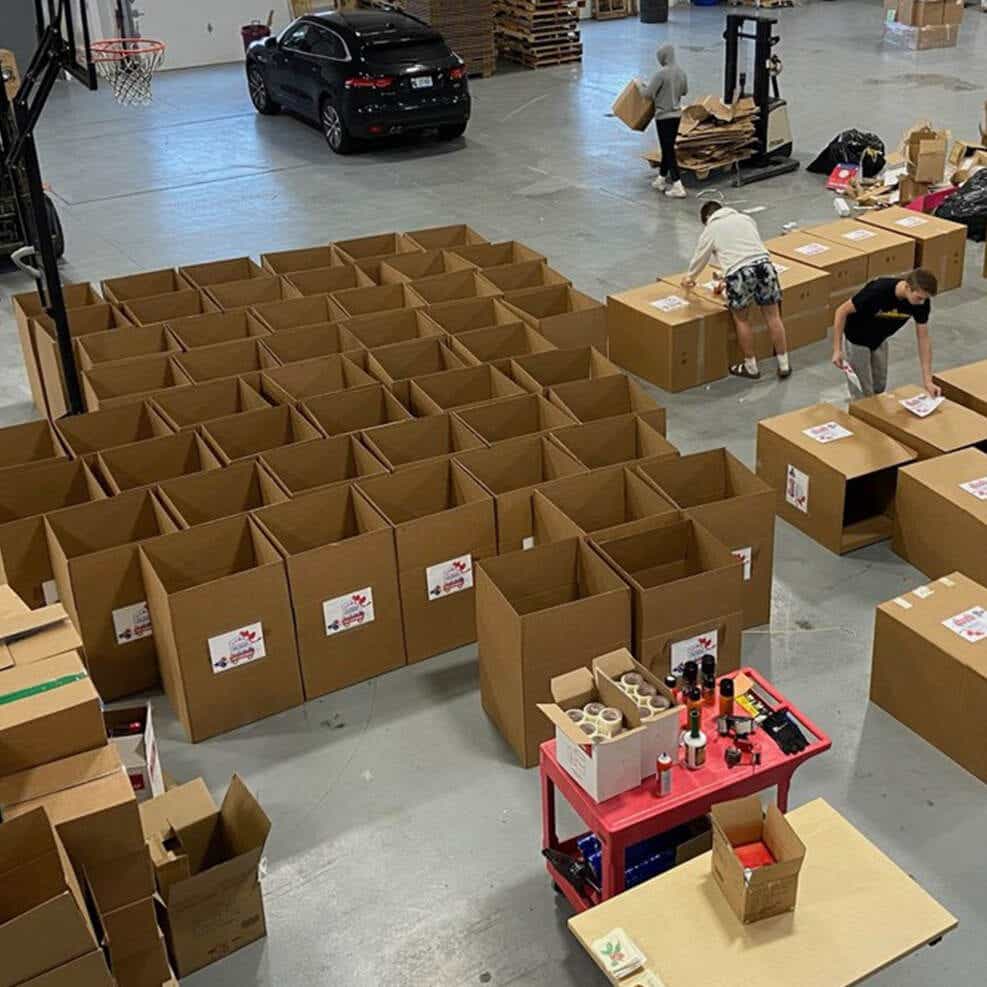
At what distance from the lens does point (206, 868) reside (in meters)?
4.06

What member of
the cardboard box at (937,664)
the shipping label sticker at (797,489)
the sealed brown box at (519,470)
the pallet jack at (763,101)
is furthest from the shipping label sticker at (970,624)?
the pallet jack at (763,101)

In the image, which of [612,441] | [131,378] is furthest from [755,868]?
[131,378]

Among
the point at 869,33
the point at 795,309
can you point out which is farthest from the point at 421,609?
the point at 869,33

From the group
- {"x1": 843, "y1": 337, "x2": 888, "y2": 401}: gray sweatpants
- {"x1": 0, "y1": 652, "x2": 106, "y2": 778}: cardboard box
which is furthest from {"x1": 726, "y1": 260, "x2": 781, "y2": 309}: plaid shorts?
{"x1": 0, "y1": 652, "x2": 106, "y2": 778}: cardboard box

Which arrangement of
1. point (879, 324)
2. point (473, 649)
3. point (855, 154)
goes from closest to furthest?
1. point (473, 649)
2. point (879, 324)
3. point (855, 154)

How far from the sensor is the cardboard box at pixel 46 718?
3332 millimetres

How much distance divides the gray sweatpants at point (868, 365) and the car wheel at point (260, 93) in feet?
34.3

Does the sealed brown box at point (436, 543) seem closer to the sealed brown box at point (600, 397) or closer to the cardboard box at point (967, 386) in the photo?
the sealed brown box at point (600, 397)

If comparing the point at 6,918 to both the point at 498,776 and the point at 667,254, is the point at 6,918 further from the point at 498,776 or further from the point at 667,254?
the point at 667,254

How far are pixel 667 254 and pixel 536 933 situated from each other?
693 centimetres

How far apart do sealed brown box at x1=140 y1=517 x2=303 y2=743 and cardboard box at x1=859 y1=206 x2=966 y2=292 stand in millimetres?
5827

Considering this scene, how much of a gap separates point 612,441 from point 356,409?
1322mm

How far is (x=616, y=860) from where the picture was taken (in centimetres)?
364

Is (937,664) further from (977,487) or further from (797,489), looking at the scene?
(797,489)
